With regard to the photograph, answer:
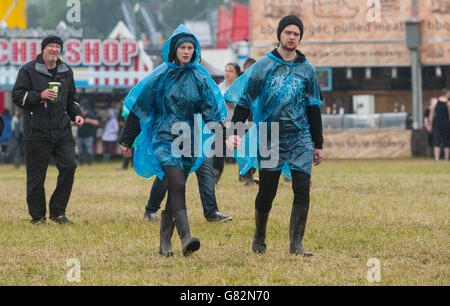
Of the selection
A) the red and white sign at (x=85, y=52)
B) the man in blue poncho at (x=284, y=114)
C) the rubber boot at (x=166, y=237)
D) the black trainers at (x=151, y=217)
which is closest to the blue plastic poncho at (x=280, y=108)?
the man in blue poncho at (x=284, y=114)

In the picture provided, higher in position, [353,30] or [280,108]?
[353,30]

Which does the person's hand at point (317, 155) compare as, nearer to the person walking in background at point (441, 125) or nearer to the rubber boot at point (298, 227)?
the rubber boot at point (298, 227)

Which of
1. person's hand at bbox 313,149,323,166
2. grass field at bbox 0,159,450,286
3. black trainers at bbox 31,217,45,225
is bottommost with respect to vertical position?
grass field at bbox 0,159,450,286

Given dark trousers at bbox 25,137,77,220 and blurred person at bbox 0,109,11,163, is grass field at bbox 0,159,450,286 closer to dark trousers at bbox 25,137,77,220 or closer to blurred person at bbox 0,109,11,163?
dark trousers at bbox 25,137,77,220

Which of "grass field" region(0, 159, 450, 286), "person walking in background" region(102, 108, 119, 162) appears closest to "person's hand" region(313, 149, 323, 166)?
"grass field" region(0, 159, 450, 286)

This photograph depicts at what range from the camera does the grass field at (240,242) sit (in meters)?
5.86

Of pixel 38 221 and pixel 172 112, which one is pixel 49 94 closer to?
pixel 38 221

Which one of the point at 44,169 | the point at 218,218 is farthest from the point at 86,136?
the point at 218,218

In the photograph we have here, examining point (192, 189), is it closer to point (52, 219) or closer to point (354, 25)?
point (52, 219)

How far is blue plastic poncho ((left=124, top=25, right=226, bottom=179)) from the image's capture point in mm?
6773

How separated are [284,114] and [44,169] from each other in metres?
3.57

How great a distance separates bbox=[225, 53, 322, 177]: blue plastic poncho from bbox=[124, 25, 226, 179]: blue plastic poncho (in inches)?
12.6

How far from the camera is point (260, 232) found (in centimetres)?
693

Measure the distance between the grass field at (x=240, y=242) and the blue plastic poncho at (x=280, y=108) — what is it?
2.58 feet
